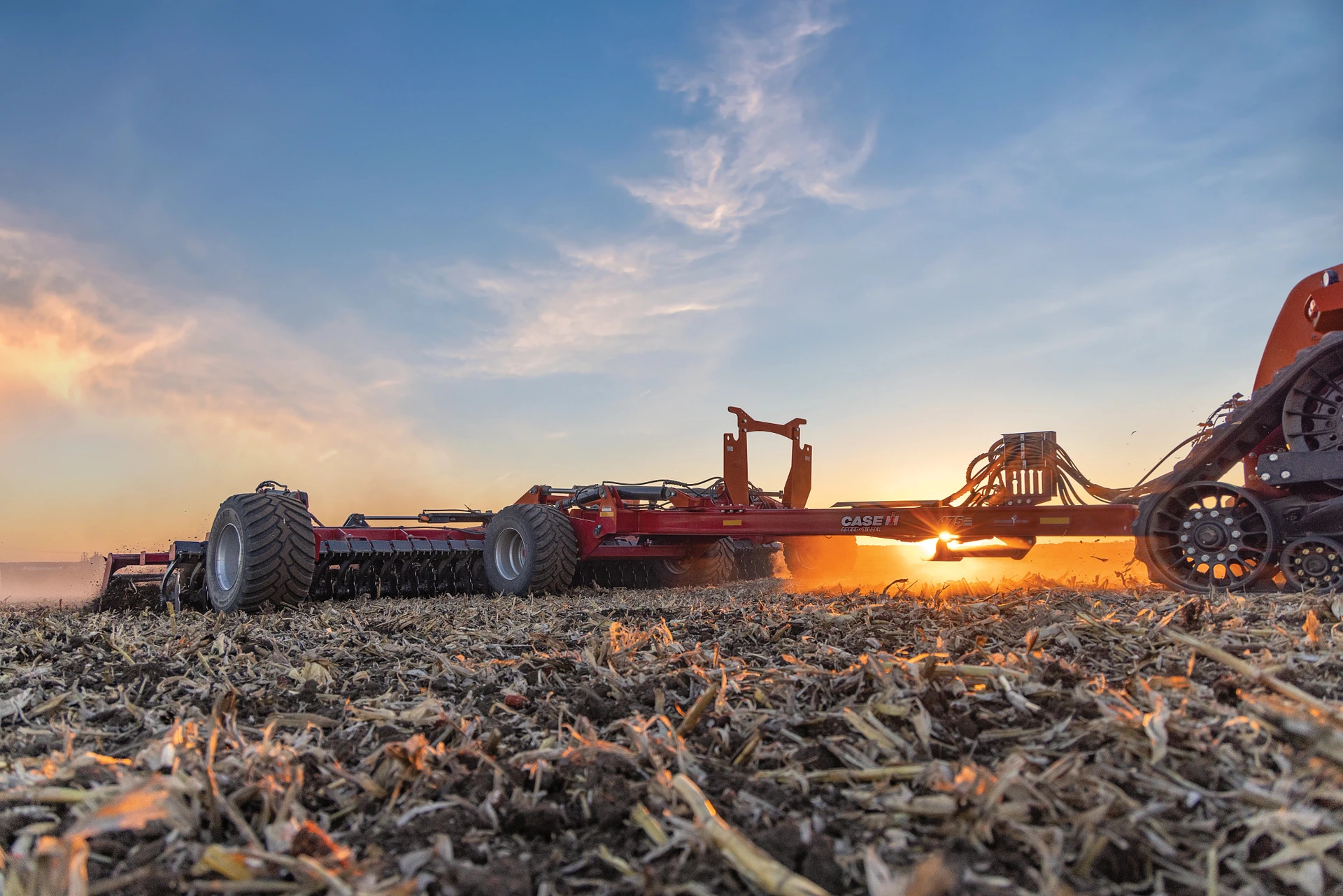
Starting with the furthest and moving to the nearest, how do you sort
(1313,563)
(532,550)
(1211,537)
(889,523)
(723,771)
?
(532,550) < (889,523) < (1211,537) < (1313,563) < (723,771)

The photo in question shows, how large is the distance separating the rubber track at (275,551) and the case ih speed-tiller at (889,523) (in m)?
0.01

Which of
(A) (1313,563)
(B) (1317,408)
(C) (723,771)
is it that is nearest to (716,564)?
(A) (1313,563)

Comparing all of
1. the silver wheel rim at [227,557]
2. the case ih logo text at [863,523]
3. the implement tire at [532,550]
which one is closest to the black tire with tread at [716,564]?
the implement tire at [532,550]

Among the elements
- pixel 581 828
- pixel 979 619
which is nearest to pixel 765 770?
pixel 581 828

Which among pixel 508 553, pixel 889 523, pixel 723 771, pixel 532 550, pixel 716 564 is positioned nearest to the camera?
pixel 723 771

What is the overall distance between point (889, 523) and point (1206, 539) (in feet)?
7.42

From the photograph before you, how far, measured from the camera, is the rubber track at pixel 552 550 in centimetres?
876

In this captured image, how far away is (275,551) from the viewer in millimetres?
7242

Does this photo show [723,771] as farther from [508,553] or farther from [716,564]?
[716,564]

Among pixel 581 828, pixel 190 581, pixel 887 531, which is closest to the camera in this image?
pixel 581 828

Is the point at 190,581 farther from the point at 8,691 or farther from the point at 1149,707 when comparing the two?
the point at 1149,707

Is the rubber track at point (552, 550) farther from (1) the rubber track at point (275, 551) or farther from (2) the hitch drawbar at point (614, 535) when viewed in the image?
(1) the rubber track at point (275, 551)

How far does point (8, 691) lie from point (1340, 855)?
4359 millimetres

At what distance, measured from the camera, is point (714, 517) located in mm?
8180
